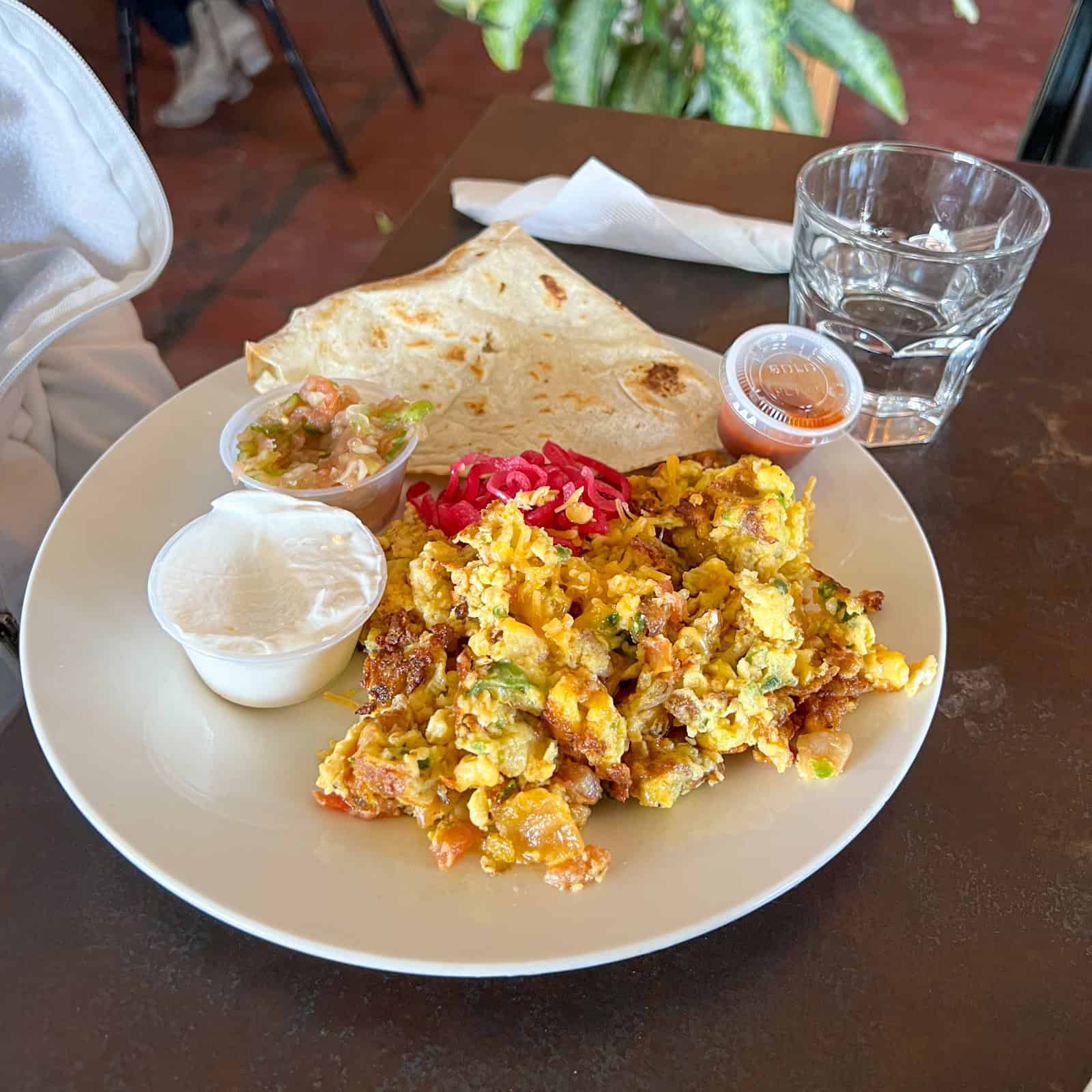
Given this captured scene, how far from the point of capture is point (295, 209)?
4555 millimetres

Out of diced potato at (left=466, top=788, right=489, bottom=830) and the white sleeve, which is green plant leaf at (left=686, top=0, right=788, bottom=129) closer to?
the white sleeve

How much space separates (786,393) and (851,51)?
193 centimetres

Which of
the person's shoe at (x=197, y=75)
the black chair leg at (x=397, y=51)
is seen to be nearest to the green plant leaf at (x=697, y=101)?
the black chair leg at (x=397, y=51)

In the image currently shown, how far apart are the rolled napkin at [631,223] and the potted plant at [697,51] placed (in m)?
0.85

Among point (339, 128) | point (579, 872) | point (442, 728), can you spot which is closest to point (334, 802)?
point (442, 728)

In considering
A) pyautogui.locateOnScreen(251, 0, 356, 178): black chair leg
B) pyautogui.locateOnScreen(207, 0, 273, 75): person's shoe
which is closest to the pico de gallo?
pyautogui.locateOnScreen(251, 0, 356, 178): black chair leg

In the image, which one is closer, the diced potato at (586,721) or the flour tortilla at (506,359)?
the diced potato at (586,721)

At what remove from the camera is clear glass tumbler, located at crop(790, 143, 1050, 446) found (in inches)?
63.9

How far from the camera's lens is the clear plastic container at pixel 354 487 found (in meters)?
1.44

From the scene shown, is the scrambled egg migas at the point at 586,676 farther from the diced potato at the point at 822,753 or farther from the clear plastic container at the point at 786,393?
the clear plastic container at the point at 786,393

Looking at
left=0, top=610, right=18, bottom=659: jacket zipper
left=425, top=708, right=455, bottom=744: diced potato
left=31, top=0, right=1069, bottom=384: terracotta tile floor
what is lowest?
left=31, top=0, right=1069, bottom=384: terracotta tile floor

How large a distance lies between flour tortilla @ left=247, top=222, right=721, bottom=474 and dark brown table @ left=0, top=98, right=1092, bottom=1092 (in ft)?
2.07

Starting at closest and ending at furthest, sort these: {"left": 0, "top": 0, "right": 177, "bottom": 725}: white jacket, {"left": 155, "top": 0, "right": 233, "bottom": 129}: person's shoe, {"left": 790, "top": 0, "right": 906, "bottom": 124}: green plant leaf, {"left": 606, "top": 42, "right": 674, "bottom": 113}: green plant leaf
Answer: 1. {"left": 0, "top": 0, "right": 177, "bottom": 725}: white jacket
2. {"left": 790, "top": 0, "right": 906, "bottom": 124}: green plant leaf
3. {"left": 606, "top": 42, "right": 674, "bottom": 113}: green plant leaf
4. {"left": 155, "top": 0, "right": 233, "bottom": 129}: person's shoe

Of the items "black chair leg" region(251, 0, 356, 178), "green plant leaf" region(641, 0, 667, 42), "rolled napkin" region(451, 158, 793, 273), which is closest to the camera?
"rolled napkin" region(451, 158, 793, 273)
